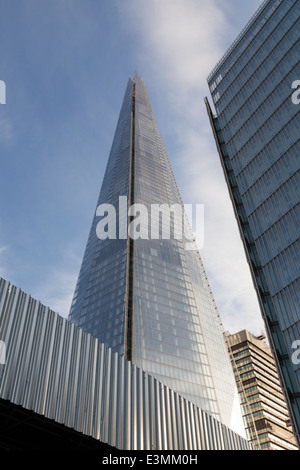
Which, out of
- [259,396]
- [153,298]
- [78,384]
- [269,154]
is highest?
[153,298]

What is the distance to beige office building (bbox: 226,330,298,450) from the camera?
130000 mm

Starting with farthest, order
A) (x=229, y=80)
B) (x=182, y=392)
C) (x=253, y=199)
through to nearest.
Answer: (x=182, y=392) → (x=229, y=80) → (x=253, y=199)

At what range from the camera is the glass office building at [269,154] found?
47.5 meters

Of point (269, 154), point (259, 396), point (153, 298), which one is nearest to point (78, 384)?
point (269, 154)

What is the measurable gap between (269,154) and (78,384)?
4907 centimetres

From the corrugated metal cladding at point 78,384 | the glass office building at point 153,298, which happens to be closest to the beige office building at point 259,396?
the glass office building at point 153,298

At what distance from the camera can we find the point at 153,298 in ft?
349

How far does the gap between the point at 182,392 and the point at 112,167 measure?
106 m

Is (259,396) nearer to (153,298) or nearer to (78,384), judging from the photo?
(153,298)

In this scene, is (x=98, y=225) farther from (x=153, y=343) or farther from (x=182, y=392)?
(x=182, y=392)

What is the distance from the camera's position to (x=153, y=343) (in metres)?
94.7

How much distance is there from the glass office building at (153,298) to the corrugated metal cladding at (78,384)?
67715 mm

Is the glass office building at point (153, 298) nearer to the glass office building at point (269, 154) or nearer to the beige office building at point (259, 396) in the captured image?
the beige office building at point (259, 396)

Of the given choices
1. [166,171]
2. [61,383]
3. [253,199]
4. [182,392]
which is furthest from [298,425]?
[166,171]
